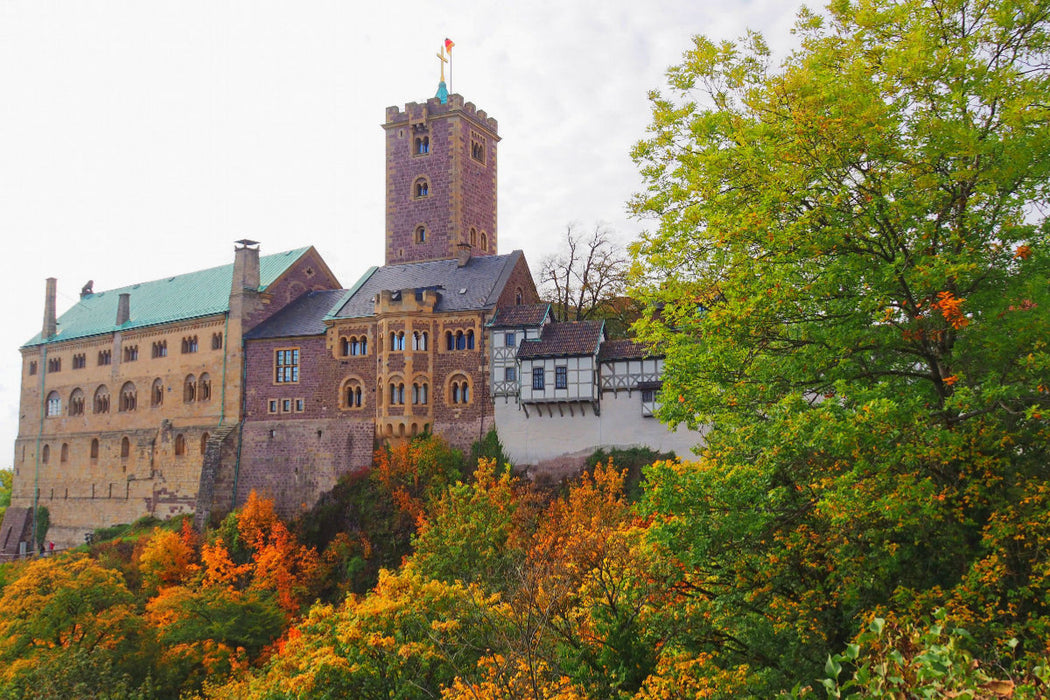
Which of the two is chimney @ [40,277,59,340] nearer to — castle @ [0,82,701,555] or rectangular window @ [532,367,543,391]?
castle @ [0,82,701,555]

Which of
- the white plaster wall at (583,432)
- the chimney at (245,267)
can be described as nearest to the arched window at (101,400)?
the chimney at (245,267)

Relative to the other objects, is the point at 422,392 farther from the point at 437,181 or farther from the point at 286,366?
the point at 437,181

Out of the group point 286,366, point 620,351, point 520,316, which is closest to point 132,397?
point 286,366

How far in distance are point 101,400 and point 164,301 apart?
7416 mm

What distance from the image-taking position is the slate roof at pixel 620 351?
36.8 m

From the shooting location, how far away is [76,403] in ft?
185

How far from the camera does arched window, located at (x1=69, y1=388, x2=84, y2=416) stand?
183ft

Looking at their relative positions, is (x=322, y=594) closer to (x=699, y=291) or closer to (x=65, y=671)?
(x=65, y=671)

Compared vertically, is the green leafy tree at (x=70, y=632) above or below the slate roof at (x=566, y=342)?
below

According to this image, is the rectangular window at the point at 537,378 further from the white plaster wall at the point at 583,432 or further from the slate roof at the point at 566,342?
the white plaster wall at the point at 583,432

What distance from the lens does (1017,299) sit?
12.7 metres

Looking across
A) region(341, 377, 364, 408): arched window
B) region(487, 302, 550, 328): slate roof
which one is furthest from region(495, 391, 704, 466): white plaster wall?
region(341, 377, 364, 408): arched window

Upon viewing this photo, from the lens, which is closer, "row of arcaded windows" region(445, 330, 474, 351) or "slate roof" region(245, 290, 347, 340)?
"row of arcaded windows" region(445, 330, 474, 351)

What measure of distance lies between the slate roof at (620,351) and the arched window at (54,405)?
39.5m
